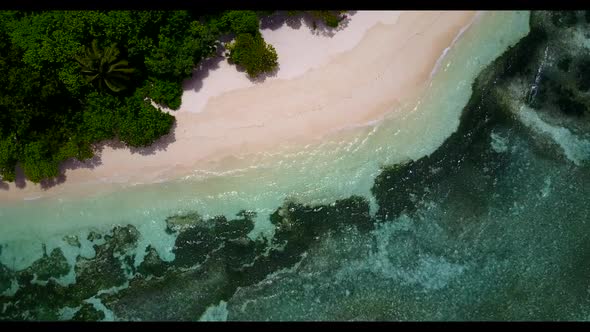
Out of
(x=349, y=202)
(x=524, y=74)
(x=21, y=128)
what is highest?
(x=21, y=128)

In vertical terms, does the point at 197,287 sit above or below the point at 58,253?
below

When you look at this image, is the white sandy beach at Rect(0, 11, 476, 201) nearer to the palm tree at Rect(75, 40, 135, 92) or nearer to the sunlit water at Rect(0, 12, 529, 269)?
the sunlit water at Rect(0, 12, 529, 269)

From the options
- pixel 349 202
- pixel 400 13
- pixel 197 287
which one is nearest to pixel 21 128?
pixel 197 287

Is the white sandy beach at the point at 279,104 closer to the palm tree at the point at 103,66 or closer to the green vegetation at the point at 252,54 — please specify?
the green vegetation at the point at 252,54

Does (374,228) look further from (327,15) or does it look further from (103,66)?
(103,66)

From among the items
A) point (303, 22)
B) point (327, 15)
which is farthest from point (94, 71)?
point (327, 15)

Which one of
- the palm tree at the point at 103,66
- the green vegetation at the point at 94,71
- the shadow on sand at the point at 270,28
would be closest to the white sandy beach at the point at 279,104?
the shadow on sand at the point at 270,28
